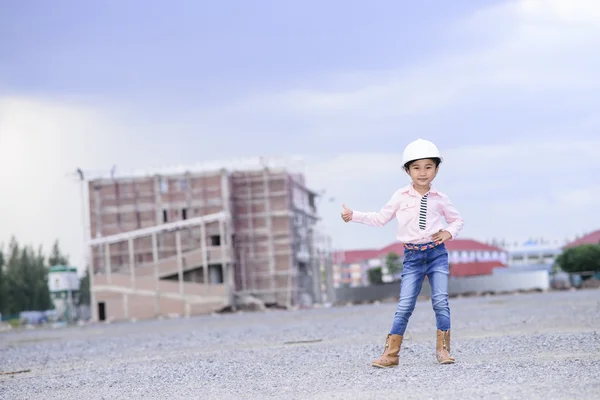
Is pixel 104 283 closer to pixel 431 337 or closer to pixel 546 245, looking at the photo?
pixel 431 337

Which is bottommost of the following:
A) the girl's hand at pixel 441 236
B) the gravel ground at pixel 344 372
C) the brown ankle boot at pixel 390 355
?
the gravel ground at pixel 344 372

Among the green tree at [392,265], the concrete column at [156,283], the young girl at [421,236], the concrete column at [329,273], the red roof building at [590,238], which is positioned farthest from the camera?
the red roof building at [590,238]

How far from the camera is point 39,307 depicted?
11144cm

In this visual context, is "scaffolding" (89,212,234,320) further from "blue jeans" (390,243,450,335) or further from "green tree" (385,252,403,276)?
"green tree" (385,252,403,276)

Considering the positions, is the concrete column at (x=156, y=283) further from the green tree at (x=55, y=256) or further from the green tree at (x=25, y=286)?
the green tree at (x=55, y=256)

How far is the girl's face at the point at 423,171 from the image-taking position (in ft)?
26.0

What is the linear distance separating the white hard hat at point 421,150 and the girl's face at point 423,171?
65 millimetres

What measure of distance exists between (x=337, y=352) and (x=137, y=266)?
52.5 m

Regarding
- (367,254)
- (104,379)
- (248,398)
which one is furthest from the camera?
(367,254)

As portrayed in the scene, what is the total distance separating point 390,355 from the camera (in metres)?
8.20

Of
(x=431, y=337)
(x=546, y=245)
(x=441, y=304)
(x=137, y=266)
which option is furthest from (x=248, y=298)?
(x=546, y=245)

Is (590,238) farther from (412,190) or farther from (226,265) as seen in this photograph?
(412,190)

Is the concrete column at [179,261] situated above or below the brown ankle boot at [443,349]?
above

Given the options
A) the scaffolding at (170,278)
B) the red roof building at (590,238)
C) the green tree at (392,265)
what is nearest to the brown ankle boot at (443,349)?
the scaffolding at (170,278)
